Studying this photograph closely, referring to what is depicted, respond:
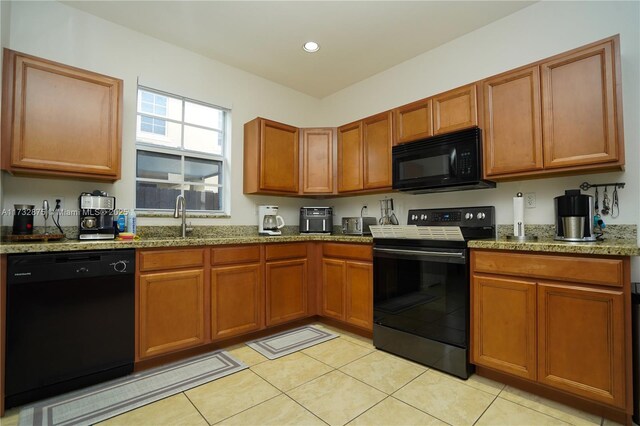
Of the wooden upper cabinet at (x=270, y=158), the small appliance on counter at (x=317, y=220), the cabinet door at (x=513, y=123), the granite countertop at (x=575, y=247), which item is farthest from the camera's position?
the small appliance on counter at (x=317, y=220)

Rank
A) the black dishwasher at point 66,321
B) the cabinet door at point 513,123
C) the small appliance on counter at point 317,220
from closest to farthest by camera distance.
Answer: the black dishwasher at point 66,321 → the cabinet door at point 513,123 → the small appliance on counter at point 317,220

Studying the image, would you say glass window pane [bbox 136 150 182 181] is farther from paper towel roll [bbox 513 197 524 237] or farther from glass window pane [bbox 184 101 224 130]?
paper towel roll [bbox 513 197 524 237]

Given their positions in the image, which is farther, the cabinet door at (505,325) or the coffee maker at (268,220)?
the coffee maker at (268,220)

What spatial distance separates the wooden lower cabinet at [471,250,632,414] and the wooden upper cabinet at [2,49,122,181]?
289 centimetres

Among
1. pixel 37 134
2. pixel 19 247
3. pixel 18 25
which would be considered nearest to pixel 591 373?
pixel 19 247

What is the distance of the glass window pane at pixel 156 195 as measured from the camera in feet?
9.61

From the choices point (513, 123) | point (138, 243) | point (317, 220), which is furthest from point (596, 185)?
point (138, 243)

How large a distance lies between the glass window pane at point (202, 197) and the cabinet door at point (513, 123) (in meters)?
2.67

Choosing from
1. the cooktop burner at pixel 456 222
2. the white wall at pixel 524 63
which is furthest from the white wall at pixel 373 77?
the cooktop burner at pixel 456 222

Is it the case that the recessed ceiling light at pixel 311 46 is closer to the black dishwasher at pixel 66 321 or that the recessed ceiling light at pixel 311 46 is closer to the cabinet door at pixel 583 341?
the black dishwasher at pixel 66 321

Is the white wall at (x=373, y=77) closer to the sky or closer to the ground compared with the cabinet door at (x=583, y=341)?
closer to the sky

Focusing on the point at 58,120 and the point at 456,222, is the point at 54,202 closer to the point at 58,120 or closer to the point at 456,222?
the point at 58,120

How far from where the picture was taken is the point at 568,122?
2092mm

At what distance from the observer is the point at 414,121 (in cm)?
294
